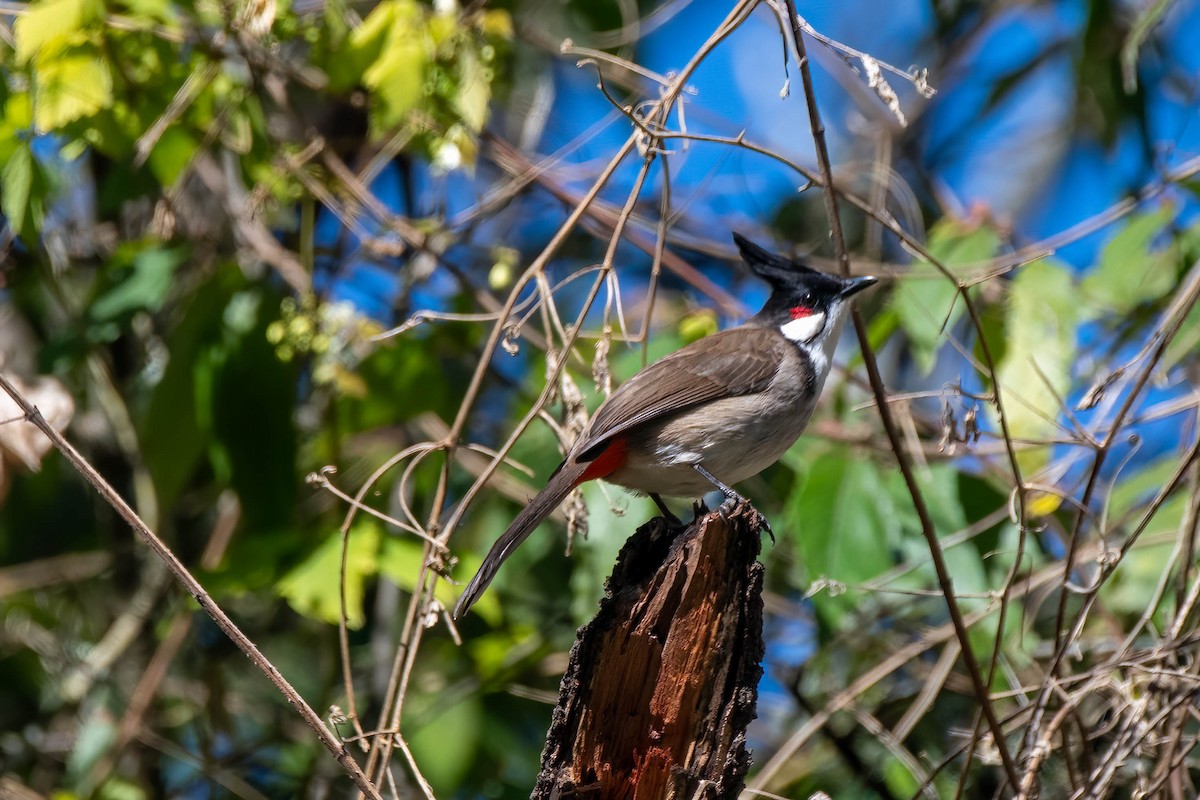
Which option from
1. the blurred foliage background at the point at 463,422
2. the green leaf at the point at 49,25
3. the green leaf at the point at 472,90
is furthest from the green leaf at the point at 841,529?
the green leaf at the point at 49,25

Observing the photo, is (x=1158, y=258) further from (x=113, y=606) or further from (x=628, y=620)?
(x=113, y=606)

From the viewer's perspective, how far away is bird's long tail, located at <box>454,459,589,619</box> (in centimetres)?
264

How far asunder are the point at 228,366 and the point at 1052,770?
3.00 metres

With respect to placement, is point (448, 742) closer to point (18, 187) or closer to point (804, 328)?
point (804, 328)

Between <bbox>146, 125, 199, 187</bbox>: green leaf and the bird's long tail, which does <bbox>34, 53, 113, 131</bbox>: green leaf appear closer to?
<bbox>146, 125, 199, 187</bbox>: green leaf

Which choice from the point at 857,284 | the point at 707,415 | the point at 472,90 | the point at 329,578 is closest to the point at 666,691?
the point at 707,415

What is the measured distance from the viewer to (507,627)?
454cm

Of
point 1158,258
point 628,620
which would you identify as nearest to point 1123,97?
point 1158,258

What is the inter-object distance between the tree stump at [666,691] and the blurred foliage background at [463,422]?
1.53 ft

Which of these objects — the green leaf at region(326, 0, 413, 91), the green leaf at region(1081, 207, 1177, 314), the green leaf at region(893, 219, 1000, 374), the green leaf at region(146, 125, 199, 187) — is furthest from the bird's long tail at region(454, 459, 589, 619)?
the green leaf at region(1081, 207, 1177, 314)

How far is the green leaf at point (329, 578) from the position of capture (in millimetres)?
3535

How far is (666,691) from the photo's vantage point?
84.7 inches

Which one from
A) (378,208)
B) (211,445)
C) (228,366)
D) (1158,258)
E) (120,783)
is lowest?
(120,783)

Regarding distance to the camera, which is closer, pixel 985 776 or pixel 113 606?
pixel 985 776
